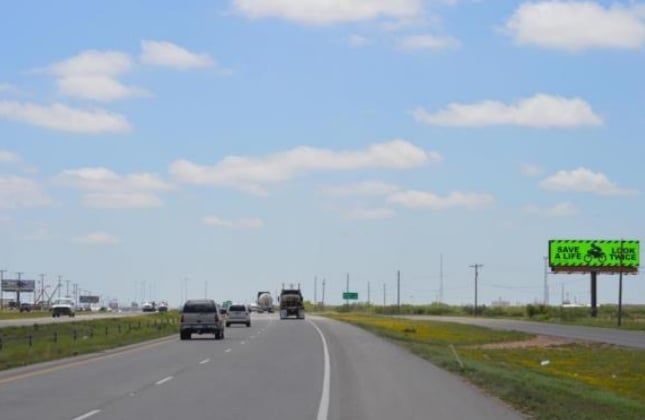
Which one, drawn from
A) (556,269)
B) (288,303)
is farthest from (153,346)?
(556,269)

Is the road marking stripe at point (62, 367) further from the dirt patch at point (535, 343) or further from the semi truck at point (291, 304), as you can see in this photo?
the semi truck at point (291, 304)

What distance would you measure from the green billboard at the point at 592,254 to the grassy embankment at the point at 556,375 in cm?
4951

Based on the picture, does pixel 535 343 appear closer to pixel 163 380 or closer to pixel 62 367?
pixel 62 367

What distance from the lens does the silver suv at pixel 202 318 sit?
55.8m

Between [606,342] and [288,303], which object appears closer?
[606,342]

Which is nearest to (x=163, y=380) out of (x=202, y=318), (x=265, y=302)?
(x=202, y=318)

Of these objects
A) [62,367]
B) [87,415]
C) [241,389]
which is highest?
[87,415]

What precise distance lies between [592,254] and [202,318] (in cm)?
7884

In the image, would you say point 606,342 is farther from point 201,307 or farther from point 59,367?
point 59,367

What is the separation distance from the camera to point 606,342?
213 feet

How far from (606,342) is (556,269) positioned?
205 feet

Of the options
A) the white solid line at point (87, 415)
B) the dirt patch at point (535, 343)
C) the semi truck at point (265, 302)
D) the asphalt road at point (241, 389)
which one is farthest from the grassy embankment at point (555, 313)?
the white solid line at point (87, 415)

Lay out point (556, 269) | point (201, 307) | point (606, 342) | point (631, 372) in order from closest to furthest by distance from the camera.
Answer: point (631, 372) → point (201, 307) → point (606, 342) → point (556, 269)

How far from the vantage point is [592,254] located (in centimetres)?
12569
